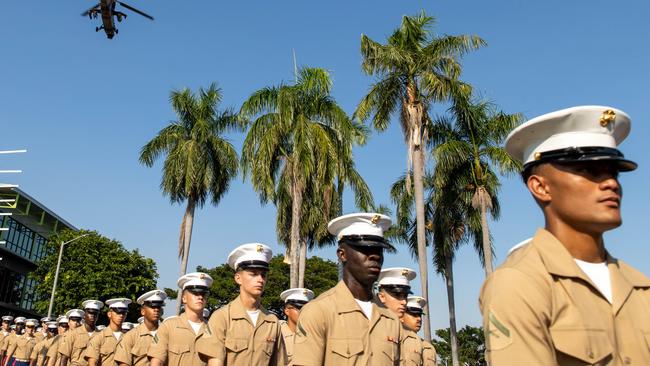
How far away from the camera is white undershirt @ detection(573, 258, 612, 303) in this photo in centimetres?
230


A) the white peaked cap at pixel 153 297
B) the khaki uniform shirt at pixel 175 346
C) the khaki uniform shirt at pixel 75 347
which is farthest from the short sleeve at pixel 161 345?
the khaki uniform shirt at pixel 75 347

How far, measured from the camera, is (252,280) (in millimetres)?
7129

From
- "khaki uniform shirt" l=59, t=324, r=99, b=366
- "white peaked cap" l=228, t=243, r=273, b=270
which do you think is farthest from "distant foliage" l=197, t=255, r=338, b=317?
"white peaked cap" l=228, t=243, r=273, b=270

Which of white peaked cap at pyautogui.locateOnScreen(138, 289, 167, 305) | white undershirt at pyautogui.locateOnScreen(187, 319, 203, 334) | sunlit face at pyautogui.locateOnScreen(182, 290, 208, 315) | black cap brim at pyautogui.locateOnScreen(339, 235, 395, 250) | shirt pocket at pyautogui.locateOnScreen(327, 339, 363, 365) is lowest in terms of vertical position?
shirt pocket at pyautogui.locateOnScreen(327, 339, 363, 365)

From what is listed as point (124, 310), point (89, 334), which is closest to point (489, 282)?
point (124, 310)

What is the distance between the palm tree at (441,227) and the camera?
27.8 meters

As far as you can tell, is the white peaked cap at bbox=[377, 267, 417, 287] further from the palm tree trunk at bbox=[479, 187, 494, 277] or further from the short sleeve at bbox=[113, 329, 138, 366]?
the palm tree trunk at bbox=[479, 187, 494, 277]

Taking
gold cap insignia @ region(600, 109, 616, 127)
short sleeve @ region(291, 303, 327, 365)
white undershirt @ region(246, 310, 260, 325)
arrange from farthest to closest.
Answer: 1. white undershirt @ region(246, 310, 260, 325)
2. short sleeve @ region(291, 303, 327, 365)
3. gold cap insignia @ region(600, 109, 616, 127)

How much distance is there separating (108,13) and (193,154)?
25.9 feet

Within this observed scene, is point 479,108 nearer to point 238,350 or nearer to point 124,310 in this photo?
point 124,310

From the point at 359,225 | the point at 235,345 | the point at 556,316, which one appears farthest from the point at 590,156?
the point at 235,345

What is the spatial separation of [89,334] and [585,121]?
46.4ft

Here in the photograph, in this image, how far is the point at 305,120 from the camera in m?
24.4

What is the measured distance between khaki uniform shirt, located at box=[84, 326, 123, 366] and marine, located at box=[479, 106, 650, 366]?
1168cm
